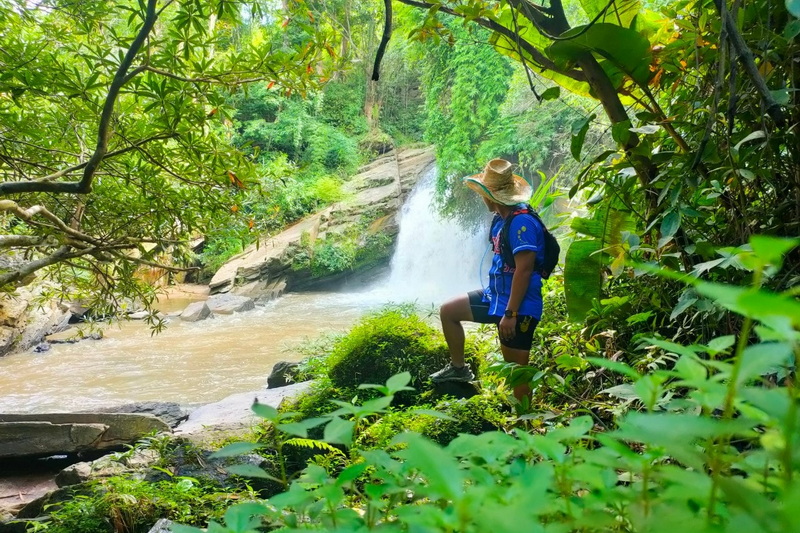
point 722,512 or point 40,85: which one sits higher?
point 40,85

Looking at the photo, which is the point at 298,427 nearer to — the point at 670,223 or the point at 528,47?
the point at 670,223

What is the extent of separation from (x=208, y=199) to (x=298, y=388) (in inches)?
79.1

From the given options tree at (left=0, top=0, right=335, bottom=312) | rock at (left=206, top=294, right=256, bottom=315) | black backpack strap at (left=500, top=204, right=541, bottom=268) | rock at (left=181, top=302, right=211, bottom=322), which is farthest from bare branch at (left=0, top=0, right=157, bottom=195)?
rock at (left=206, top=294, right=256, bottom=315)

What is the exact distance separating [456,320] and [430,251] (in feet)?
40.5

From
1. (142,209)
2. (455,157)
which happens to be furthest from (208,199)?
(455,157)

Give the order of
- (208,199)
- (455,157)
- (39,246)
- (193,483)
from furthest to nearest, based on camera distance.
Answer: (455,157) → (208,199) → (39,246) → (193,483)

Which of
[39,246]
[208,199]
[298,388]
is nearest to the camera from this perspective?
[39,246]

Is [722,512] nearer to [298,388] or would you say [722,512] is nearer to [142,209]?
[142,209]

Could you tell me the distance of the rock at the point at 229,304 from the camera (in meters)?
12.1

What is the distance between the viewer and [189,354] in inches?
348

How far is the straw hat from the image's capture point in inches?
132

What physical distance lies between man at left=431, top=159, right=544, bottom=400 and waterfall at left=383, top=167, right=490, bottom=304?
11305mm

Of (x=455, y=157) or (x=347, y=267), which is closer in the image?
(x=455, y=157)

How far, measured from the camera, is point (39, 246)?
2.87 m
